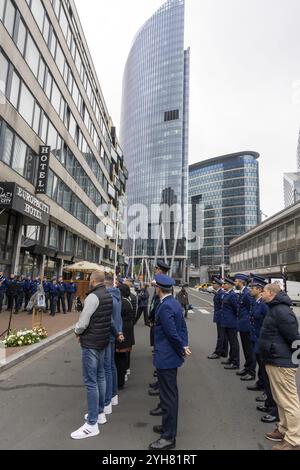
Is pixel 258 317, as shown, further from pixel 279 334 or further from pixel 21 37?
pixel 21 37

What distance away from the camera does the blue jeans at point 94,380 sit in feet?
13.8

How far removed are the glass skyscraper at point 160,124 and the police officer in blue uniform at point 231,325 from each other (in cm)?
10864

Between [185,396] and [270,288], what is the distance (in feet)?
8.29

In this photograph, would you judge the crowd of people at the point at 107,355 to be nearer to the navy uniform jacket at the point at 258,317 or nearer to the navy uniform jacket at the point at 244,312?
the navy uniform jacket at the point at 258,317

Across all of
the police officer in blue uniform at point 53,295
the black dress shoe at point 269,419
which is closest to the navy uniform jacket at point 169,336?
the black dress shoe at point 269,419

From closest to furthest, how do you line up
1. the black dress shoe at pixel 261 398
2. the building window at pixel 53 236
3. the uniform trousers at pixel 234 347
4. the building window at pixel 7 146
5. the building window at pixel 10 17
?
1. the black dress shoe at pixel 261 398
2. the uniform trousers at pixel 234 347
3. the building window at pixel 10 17
4. the building window at pixel 7 146
5. the building window at pixel 53 236

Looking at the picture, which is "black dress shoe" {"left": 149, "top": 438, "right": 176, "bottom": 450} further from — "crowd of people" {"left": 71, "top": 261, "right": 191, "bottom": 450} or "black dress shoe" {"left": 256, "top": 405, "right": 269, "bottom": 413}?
"black dress shoe" {"left": 256, "top": 405, "right": 269, "bottom": 413}

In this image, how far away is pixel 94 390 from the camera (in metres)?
Answer: 4.29

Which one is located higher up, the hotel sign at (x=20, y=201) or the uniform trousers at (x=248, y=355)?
the hotel sign at (x=20, y=201)

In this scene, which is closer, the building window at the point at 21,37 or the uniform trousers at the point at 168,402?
the uniform trousers at the point at 168,402

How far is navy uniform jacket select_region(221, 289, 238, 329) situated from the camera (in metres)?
7.90

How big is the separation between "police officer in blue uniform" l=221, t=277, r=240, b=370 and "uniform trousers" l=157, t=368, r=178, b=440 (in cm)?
402

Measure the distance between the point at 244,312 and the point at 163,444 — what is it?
4117 millimetres

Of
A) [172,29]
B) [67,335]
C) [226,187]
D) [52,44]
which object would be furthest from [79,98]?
[172,29]
